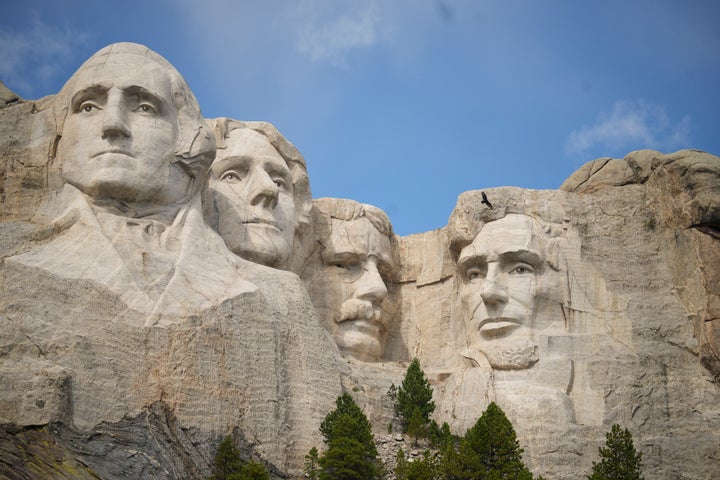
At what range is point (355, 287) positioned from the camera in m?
27.3

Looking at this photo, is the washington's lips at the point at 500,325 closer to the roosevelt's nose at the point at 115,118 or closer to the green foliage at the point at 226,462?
the green foliage at the point at 226,462

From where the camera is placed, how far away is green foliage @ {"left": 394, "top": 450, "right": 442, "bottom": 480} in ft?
73.4

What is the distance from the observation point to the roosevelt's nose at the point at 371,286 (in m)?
27.1

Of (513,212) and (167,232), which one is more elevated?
(513,212)

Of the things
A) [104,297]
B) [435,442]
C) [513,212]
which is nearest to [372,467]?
[435,442]

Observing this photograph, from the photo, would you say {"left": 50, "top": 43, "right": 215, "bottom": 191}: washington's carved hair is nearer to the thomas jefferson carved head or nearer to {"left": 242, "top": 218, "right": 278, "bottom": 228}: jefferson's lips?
the thomas jefferson carved head

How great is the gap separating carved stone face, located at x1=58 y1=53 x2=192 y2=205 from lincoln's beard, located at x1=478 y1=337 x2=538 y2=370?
17.4 ft

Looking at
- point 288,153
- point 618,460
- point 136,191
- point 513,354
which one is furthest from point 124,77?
point 618,460

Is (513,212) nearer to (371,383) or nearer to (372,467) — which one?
(371,383)

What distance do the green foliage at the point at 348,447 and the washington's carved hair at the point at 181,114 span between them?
4.06m

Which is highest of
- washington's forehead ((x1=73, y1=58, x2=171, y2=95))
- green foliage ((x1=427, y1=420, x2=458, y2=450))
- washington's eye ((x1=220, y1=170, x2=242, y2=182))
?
washington's forehead ((x1=73, y1=58, x2=171, y2=95))

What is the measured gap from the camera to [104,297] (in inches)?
876

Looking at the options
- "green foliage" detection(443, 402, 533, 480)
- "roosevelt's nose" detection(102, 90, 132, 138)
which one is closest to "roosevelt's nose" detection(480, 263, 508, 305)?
"green foliage" detection(443, 402, 533, 480)

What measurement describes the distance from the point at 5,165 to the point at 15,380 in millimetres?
5033
